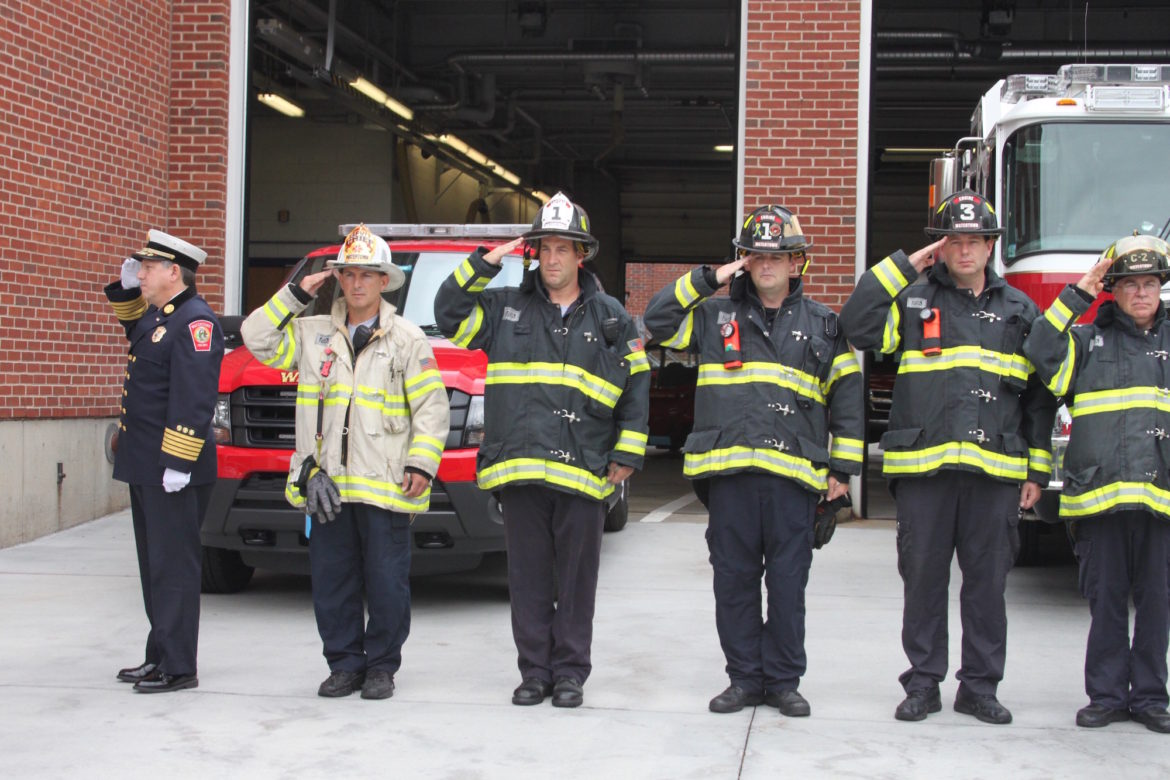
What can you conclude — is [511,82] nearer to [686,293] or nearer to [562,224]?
[562,224]

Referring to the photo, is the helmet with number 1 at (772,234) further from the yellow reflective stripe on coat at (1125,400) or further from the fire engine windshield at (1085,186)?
the fire engine windshield at (1085,186)

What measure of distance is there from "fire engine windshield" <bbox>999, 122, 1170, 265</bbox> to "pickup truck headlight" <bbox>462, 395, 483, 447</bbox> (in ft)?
11.8

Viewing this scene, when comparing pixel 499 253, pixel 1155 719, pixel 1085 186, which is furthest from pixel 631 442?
pixel 1085 186

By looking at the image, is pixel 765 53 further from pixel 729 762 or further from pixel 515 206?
pixel 515 206

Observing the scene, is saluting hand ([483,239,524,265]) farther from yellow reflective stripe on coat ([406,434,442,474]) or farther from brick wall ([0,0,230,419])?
brick wall ([0,0,230,419])

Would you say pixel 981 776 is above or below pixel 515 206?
below

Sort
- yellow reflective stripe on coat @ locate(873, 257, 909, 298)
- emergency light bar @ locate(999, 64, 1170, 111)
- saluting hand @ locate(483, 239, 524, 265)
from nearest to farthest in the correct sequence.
Answer: yellow reflective stripe on coat @ locate(873, 257, 909, 298) < saluting hand @ locate(483, 239, 524, 265) < emergency light bar @ locate(999, 64, 1170, 111)

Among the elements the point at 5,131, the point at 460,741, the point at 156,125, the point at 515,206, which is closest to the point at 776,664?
the point at 460,741

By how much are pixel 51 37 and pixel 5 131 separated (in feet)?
3.17

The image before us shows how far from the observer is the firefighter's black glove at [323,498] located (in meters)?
5.81

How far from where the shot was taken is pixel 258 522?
290 inches

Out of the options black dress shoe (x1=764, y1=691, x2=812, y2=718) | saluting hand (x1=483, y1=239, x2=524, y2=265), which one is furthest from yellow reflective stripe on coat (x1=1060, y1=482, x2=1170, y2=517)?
saluting hand (x1=483, y1=239, x2=524, y2=265)

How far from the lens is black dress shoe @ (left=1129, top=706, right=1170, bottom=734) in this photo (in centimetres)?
549

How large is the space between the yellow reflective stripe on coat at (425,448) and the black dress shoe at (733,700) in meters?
1.56
